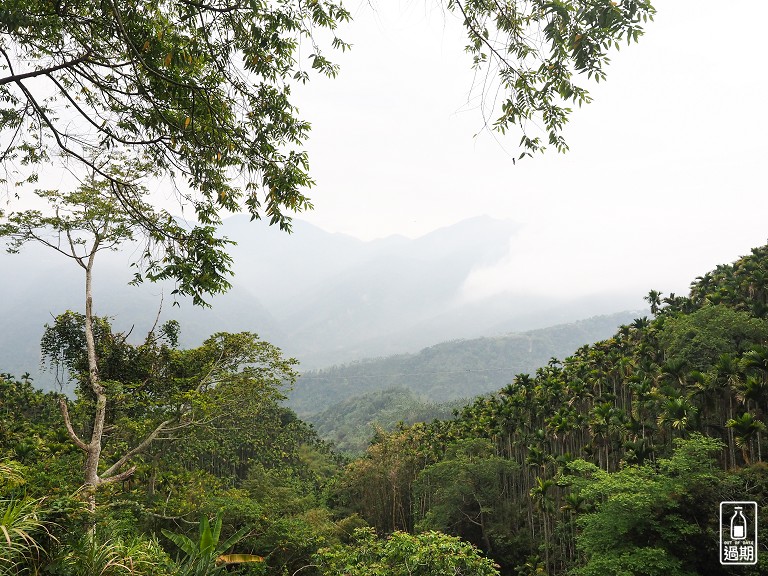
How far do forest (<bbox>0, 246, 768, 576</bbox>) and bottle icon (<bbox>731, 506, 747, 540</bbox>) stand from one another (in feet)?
3.02

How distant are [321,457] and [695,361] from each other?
4215cm

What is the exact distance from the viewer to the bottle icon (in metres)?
14.2

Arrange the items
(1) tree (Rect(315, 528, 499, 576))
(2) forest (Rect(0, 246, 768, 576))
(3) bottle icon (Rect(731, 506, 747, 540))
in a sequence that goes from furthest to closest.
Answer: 1. (3) bottle icon (Rect(731, 506, 747, 540))
2. (1) tree (Rect(315, 528, 499, 576))
3. (2) forest (Rect(0, 246, 768, 576))

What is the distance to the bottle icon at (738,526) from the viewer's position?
14.2m

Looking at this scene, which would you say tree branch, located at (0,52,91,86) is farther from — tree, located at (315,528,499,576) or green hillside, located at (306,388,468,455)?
green hillside, located at (306,388,468,455)

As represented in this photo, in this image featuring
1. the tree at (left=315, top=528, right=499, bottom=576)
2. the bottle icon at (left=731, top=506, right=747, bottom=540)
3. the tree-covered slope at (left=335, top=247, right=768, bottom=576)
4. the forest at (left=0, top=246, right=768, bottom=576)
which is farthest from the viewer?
the tree-covered slope at (left=335, top=247, right=768, bottom=576)

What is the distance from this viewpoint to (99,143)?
18.8ft

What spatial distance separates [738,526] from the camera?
14.8 metres

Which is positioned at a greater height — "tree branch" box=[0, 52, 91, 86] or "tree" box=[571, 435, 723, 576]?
"tree branch" box=[0, 52, 91, 86]
